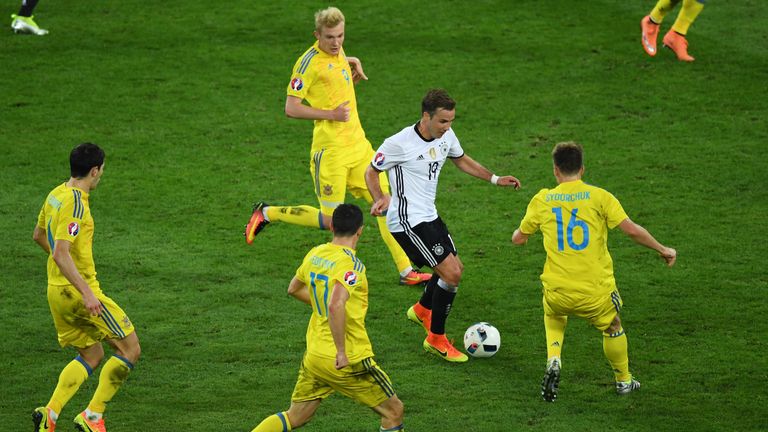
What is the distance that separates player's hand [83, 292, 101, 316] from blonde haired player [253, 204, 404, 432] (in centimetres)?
142

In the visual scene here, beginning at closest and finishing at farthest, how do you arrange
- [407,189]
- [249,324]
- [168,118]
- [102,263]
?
[407,189], [249,324], [102,263], [168,118]

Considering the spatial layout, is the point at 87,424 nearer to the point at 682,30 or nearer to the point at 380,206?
the point at 380,206

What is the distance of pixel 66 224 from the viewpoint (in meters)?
7.61

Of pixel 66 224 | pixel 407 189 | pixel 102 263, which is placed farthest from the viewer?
pixel 102 263

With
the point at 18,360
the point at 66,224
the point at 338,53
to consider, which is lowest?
the point at 18,360

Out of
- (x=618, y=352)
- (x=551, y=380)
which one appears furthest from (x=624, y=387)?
(x=551, y=380)

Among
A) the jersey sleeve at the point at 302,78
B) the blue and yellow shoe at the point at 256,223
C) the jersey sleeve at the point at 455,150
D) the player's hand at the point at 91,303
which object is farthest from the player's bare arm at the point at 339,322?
the blue and yellow shoe at the point at 256,223

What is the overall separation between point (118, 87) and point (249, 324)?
715cm

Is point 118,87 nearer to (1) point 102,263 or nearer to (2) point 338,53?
Answer: (1) point 102,263

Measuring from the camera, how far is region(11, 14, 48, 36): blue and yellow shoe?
1770 centimetres

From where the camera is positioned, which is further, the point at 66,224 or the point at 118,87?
the point at 118,87

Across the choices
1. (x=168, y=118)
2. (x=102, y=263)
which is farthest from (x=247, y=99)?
(x=102, y=263)

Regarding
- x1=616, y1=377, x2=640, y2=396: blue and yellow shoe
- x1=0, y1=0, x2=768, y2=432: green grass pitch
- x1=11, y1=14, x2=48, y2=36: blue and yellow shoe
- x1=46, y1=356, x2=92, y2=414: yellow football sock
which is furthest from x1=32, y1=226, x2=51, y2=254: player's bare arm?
x1=11, y1=14, x2=48, y2=36: blue and yellow shoe

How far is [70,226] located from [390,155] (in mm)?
2719
